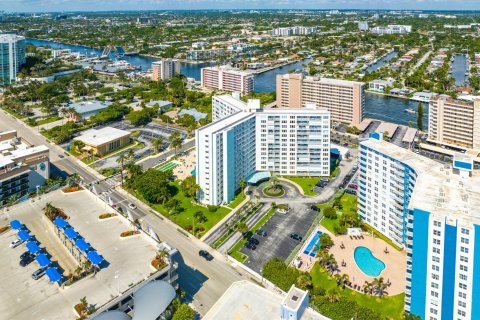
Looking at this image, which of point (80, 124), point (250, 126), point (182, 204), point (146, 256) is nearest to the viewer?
point (146, 256)

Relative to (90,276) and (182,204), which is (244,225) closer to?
(182,204)

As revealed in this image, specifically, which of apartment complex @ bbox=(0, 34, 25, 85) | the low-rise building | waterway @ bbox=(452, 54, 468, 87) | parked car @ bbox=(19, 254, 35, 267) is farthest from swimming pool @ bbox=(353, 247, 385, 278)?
apartment complex @ bbox=(0, 34, 25, 85)

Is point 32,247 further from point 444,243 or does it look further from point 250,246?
point 444,243

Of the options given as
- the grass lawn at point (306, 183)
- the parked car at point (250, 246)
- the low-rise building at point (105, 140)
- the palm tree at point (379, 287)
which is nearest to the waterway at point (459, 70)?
the grass lawn at point (306, 183)

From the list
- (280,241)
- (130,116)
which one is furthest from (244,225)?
(130,116)

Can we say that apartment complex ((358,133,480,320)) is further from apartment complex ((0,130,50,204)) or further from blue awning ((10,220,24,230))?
apartment complex ((0,130,50,204))

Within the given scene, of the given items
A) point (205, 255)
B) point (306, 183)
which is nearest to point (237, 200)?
point (306, 183)
